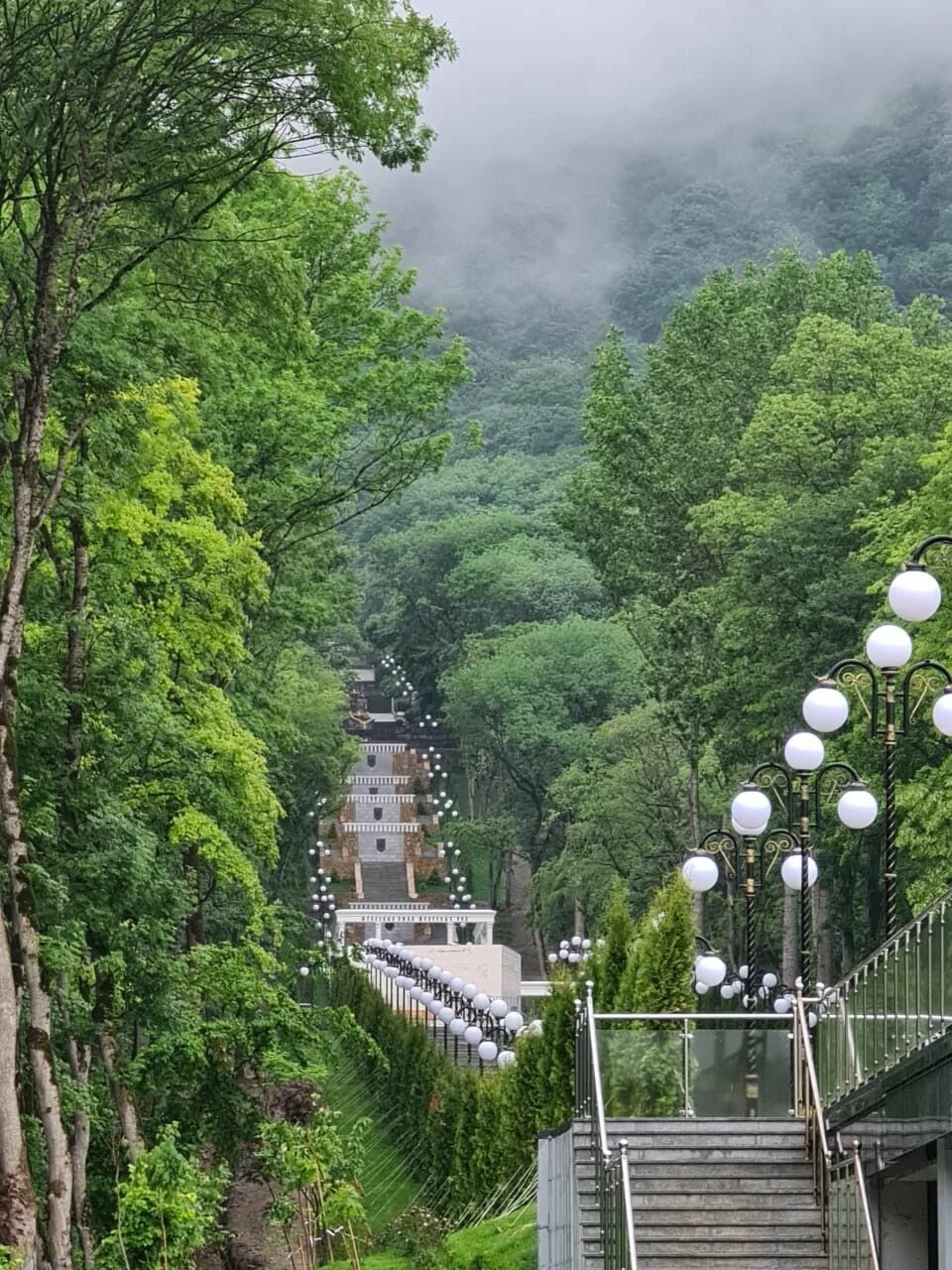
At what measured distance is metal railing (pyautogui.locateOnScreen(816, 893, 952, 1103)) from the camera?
15.0m

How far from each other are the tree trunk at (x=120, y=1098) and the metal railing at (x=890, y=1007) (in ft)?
25.8

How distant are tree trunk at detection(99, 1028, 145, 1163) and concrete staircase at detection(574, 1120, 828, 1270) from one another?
6957 millimetres

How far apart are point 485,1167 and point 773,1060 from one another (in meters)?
12.3

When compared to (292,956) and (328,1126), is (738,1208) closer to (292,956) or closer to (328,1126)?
(328,1126)

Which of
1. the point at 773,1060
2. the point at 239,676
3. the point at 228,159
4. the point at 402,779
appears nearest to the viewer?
the point at 773,1060

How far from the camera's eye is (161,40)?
62.3 feet

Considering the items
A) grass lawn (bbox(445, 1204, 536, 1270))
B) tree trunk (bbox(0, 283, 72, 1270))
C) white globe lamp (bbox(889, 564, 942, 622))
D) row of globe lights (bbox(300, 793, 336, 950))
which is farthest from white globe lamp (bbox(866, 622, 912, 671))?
row of globe lights (bbox(300, 793, 336, 950))

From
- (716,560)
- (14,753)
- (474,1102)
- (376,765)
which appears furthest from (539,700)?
(14,753)

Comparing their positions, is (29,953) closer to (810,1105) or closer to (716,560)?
(810,1105)

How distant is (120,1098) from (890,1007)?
33.2 ft

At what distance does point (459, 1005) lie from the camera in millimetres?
41906

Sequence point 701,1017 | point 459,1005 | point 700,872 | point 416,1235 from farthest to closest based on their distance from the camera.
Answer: point 459,1005 < point 416,1235 < point 700,872 < point 701,1017

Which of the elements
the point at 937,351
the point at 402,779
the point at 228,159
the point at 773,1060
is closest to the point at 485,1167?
the point at 773,1060

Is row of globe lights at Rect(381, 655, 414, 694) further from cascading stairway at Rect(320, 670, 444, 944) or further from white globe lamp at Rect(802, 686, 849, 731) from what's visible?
white globe lamp at Rect(802, 686, 849, 731)
